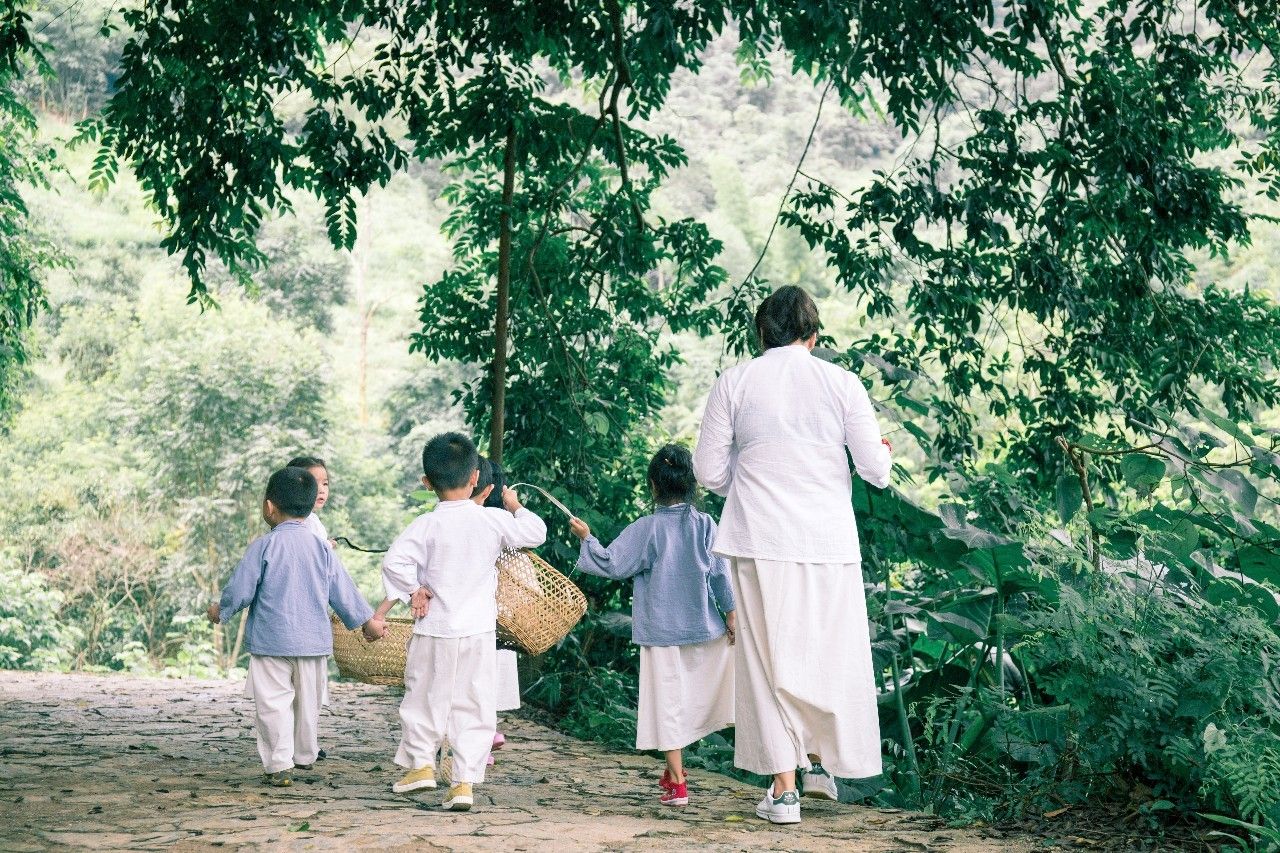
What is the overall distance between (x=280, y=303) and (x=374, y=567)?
943 centimetres

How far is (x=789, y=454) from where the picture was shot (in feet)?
15.0

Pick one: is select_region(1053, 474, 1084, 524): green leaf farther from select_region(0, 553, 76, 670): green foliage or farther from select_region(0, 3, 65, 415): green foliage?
select_region(0, 553, 76, 670): green foliage

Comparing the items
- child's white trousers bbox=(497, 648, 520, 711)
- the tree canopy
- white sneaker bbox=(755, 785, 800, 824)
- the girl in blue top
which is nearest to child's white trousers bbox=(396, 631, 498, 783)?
the girl in blue top

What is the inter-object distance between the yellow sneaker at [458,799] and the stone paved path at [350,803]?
5 cm

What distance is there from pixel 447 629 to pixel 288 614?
0.92 meters

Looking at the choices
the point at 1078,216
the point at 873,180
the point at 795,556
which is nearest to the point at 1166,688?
the point at 795,556

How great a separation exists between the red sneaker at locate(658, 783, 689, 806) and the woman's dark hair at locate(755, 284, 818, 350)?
1.74 meters

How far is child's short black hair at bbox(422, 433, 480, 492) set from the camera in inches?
195

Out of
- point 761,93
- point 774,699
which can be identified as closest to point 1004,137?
point 774,699

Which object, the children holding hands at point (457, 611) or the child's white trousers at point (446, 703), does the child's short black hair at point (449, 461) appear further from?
the child's white trousers at point (446, 703)


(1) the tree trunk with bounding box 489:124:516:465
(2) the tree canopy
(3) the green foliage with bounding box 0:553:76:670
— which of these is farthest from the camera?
(3) the green foliage with bounding box 0:553:76:670

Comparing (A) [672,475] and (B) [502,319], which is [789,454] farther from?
(B) [502,319]

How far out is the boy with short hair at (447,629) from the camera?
4.89 meters

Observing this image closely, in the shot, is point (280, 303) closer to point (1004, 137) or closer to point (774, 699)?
point (1004, 137)
